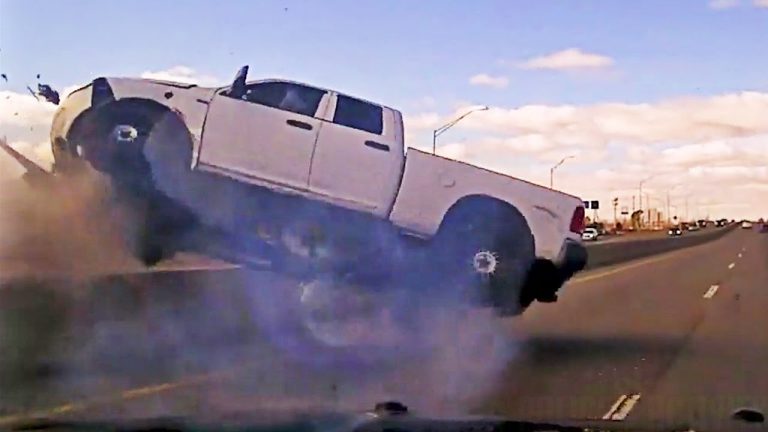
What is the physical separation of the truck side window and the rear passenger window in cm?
16

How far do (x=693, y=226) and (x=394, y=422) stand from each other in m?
6.31

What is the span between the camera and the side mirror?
8609mm

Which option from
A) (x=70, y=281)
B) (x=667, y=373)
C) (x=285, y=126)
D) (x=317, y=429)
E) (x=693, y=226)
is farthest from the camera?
(x=693, y=226)

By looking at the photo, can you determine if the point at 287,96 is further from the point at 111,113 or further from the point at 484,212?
the point at 484,212

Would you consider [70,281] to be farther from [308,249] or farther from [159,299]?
[308,249]

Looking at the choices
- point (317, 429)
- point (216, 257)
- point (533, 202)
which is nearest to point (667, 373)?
point (533, 202)

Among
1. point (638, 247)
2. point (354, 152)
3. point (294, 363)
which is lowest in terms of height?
point (294, 363)

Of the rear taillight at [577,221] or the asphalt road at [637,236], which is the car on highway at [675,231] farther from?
the rear taillight at [577,221]

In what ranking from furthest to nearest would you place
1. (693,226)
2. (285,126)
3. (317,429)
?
(693,226) < (285,126) < (317,429)

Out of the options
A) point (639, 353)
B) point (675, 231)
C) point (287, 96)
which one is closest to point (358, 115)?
point (287, 96)

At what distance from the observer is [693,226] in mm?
12094

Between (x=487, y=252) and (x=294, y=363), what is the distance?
190cm

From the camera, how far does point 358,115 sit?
865cm

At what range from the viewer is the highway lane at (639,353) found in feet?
29.6
